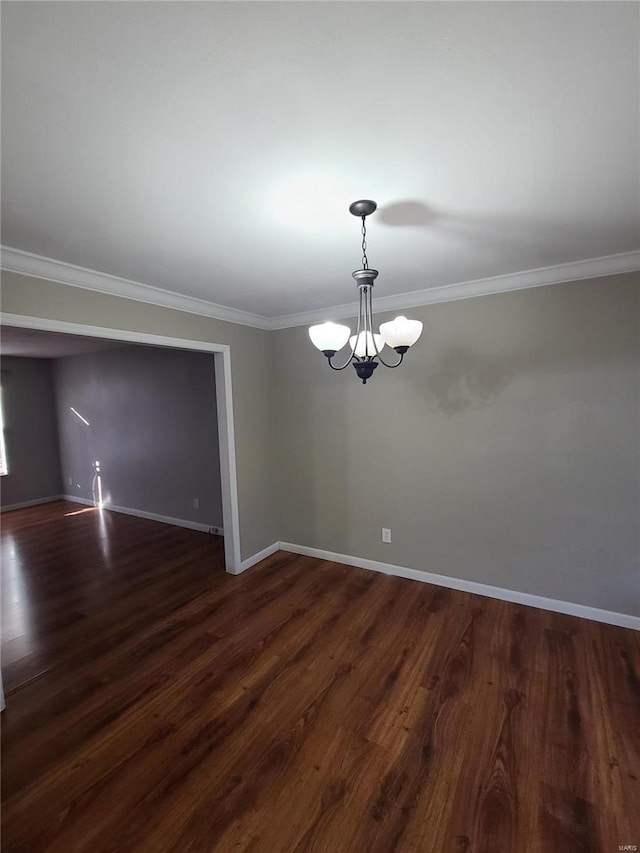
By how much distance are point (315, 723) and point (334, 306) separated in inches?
120

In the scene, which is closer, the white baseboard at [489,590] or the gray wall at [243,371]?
the gray wall at [243,371]

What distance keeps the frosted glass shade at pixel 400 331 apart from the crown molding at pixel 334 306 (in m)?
1.48

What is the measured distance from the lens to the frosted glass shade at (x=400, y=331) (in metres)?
1.68

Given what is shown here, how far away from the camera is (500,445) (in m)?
2.85

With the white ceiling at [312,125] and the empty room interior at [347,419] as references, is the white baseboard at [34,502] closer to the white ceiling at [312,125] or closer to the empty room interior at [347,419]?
the empty room interior at [347,419]

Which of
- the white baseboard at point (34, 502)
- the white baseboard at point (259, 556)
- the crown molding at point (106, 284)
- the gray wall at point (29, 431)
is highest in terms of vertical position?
the crown molding at point (106, 284)

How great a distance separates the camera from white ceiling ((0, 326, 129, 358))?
14.4ft

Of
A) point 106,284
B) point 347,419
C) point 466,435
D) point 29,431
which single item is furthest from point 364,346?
point 29,431

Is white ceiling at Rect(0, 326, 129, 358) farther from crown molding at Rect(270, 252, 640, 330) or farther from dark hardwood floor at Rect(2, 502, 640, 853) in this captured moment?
dark hardwood floor at Rect(2, 502, 640, 853)

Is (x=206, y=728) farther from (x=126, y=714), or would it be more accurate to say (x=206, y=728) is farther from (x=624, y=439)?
(x=624, y=439)

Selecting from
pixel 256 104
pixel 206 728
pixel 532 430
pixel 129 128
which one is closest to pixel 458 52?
pixel 256 104

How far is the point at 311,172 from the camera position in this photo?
4.59 feet

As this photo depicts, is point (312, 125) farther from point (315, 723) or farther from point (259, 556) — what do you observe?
point (259, 556)

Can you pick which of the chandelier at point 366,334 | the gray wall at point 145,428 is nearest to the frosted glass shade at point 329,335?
the chandelier at point 366,334
